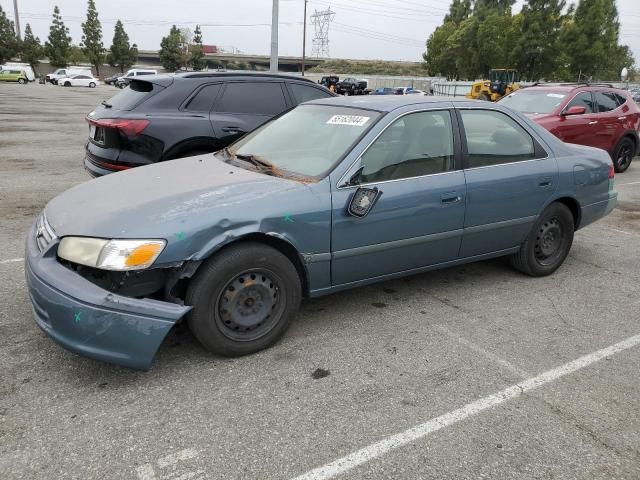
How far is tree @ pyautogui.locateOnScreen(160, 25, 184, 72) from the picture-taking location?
9306 centimetres

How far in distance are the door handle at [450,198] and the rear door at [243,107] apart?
291 cm

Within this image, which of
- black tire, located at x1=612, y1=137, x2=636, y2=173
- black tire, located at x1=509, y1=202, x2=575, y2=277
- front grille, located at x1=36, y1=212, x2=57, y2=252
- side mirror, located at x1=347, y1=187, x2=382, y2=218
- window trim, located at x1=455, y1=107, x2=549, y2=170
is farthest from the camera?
black tire, located at x1=612, y1=137, x2=636, y2=173

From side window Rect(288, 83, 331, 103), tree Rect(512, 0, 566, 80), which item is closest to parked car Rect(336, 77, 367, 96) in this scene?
tree Rect(512, 0, 566, 80)

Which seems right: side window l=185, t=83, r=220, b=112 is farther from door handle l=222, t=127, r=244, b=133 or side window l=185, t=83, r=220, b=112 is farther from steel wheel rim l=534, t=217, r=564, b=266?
steel wheel rim l=534, t=217, r=564, b=266

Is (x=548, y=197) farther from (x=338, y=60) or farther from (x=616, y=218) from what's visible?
(x=338, y=60)

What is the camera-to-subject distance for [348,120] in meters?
3.89

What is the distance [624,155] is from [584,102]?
74.5 inches

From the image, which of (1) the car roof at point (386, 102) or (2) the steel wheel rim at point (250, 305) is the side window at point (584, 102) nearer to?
(1) the car roof at point (386, 102)

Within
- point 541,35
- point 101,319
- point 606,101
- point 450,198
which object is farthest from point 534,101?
point 541,35

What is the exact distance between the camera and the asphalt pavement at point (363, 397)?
2.36m

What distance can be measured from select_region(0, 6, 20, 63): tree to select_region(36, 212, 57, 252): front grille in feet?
279

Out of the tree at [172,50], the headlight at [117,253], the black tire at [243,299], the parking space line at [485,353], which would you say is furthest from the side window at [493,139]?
the tree at [172,50]

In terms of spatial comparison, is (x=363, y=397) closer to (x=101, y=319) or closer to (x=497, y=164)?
(x=101, y=319)

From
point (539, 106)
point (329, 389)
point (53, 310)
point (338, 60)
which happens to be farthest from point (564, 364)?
point (338, 60)
